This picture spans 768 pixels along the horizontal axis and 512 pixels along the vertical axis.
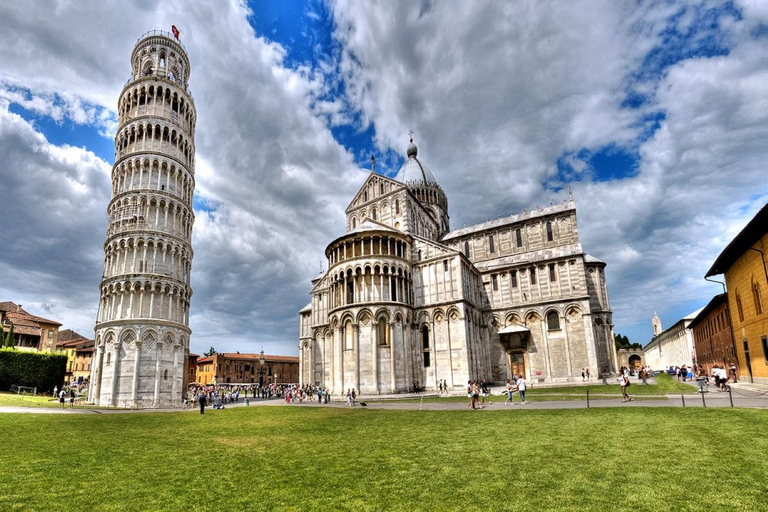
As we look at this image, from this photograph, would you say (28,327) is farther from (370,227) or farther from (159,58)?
(370,227)

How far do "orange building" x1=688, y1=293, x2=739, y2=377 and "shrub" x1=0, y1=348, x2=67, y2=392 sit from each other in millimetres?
68246

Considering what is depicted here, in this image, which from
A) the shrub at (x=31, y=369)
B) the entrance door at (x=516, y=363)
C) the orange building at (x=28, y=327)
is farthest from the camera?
the orange building at (x=28, y=327)

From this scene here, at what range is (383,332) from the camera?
42000mm

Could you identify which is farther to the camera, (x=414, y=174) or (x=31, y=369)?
(x=414, y=174)

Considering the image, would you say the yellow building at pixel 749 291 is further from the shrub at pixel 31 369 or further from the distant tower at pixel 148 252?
the shrub at pixel 31 369

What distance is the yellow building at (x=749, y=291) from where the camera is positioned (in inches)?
890

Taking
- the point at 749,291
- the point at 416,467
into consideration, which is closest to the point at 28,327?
the point at 416,467

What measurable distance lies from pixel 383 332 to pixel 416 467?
1270 inches

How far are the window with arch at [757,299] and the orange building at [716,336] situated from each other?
31.3 ft

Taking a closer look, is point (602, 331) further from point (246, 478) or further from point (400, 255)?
point (246, 478)

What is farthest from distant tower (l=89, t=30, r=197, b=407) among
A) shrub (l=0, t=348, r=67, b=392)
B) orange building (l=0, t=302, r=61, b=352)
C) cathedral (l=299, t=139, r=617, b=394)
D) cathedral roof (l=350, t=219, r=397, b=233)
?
orange building (l=0, t=302, r=61, b=352)

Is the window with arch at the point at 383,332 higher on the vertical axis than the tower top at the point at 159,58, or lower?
lower

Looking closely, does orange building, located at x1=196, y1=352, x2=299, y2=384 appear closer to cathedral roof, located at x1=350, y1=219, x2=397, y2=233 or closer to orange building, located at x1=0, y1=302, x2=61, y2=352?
orange building, located at x1=0, y1=302, x2=61, y2=352

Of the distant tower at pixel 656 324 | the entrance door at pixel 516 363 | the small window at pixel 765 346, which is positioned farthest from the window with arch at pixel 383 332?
the distant tower at pixel 656 324
